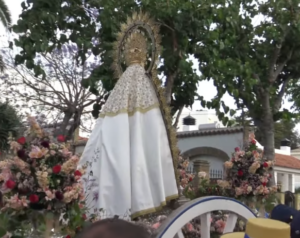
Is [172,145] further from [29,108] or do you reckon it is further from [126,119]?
[29,108]

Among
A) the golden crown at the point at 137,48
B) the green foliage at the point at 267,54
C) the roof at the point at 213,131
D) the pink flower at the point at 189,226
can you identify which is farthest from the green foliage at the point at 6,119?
the pink flower at the point at 189,226

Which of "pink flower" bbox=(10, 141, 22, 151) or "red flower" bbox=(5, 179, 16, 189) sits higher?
"pink flower" bbox=(10, 141, 22, 151)

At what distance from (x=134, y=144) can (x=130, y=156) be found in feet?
0.31

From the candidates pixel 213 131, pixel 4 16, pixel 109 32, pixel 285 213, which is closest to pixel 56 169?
pixel 285 213

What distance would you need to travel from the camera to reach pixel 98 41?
712 cm

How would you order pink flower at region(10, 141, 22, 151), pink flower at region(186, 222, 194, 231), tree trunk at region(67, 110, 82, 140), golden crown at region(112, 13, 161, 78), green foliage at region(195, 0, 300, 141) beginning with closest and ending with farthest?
1. pink flower at region(10, 141, 22, 151)
2. pink flower at region(186, 222, 194, 231)
3. golden crown at region(112, 13, 161, 78)
4. tree trunk at region(67, 110, 82, 140)
5. green foliage at region(195, 0, 300, 141)

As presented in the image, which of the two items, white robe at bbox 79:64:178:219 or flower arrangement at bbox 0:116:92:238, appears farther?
white robe at bbox 79:64:178:219

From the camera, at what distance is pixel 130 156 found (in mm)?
3887

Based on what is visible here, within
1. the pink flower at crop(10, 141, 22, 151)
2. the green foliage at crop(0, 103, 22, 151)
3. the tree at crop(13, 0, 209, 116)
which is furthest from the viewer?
the green foliage at crop(0, 103, 22, 151)

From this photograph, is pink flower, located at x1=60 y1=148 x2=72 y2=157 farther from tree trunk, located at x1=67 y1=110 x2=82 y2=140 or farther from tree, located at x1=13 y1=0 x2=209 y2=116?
tree trunk, located at x1=67 y1=110 x2=82 y2=140

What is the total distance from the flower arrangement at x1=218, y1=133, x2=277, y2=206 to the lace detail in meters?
1.32

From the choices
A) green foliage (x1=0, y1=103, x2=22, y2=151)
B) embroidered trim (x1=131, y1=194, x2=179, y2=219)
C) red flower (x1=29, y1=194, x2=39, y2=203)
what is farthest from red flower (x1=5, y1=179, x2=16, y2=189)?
green foliage (x1=0, y1=103, x2=22, y2=151)

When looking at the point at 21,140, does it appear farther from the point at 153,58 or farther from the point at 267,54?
the point at 267,54

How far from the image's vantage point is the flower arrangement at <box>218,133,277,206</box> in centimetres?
496
